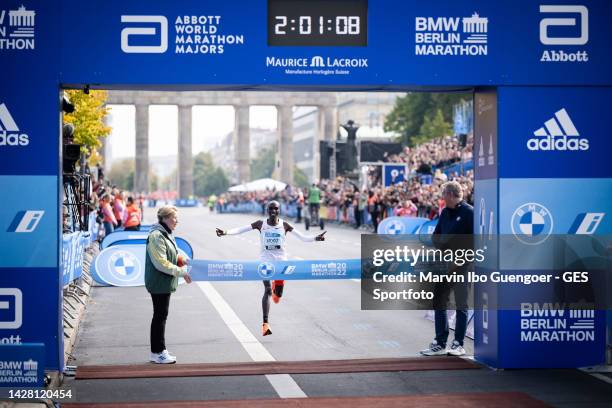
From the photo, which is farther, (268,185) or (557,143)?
(268,185)

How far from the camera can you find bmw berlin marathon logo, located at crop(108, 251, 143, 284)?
1845 cm

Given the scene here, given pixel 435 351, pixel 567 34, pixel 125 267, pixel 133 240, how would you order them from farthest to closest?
pixel 133 240 < pixel 125 267 < pixel 435 351 < pixel 567 34

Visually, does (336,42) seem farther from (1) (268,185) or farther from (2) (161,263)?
(1) (268,185)

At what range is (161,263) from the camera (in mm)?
12102

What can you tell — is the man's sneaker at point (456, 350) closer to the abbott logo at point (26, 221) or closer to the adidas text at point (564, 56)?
the adidas text at point (564, 56)

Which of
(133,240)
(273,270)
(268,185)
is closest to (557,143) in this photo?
(273,270)

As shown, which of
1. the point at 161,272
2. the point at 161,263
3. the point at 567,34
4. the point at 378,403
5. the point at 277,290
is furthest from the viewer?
the point at 277,290

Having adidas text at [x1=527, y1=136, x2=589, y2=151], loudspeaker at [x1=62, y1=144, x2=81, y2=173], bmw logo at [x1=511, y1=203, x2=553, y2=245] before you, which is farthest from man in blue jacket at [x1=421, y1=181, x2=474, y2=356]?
loudspeaker at [x1=62, y1=144, x2=81, y2=173]

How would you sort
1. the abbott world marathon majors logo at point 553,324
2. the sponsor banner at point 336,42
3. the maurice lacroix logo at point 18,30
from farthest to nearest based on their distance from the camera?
the abbott world marathon majors logo at point 553,324, the sponsor banner at point 336,42, the maurice lacroix logo at point 18,30

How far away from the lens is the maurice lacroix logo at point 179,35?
452 inches

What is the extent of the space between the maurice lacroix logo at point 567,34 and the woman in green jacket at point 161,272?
460 cm

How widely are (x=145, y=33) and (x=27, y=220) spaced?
7.69 feet

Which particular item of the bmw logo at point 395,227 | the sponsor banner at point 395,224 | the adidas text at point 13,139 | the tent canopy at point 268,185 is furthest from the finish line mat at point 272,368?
the tent canopy at point 268,185

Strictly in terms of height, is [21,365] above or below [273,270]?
below
